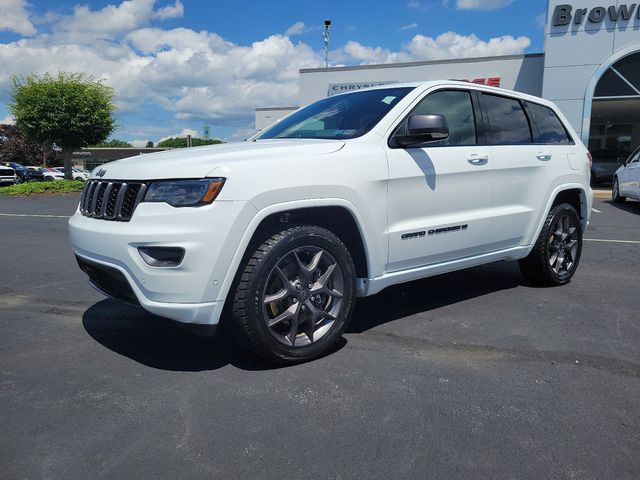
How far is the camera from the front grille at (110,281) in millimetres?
2896

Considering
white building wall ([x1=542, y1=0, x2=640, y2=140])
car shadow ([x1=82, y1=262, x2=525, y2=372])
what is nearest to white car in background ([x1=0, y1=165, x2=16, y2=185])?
white building wall ([x1=542, y1=0, x2=640, y2=140])

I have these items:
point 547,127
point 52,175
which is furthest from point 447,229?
point 52,175

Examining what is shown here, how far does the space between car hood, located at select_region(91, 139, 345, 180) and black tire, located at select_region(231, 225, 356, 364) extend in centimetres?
47

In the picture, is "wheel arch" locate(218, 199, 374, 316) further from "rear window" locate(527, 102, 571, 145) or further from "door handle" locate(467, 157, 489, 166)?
"rear window" locate(527, 102, 571, 145)

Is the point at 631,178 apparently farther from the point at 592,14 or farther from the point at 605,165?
the point at 605,165

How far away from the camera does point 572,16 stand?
18.3 metres

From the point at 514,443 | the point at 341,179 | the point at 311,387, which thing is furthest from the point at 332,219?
the point at 514,443

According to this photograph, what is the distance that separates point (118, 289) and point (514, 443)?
2318 mm

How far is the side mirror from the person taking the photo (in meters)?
3.22

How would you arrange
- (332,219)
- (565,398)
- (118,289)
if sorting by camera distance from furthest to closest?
(332,219) < (118,289) < (565,398)

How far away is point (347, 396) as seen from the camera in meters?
2.71

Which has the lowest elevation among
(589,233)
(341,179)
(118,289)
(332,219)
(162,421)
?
(589,233)

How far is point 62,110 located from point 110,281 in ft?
69.4

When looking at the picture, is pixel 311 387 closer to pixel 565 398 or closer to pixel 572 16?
pixel 565 398
